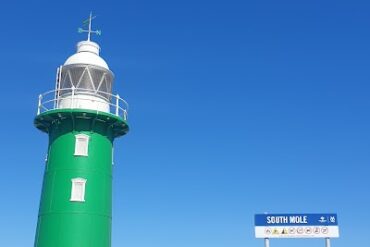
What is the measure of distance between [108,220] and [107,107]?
617 centimetres

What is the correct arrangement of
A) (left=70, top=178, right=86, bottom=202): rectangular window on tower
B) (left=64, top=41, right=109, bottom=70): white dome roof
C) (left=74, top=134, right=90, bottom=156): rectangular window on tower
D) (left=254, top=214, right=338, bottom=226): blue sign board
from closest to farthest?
(left=70, top=178, right=86, bottom=202): rectangular window on tower → (left=74, top=134, right=90, bottom=156): rectangular window on tower → (left=64, top=41, right=109, bottom=70): white dome roof → (left=254, top=214, right=338, bottom=226): blue sign board

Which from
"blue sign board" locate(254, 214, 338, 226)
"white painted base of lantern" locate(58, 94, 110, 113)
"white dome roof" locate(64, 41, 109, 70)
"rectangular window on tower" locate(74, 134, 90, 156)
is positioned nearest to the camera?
"rectangular window on tower" locate(74, 134, 90, 156)

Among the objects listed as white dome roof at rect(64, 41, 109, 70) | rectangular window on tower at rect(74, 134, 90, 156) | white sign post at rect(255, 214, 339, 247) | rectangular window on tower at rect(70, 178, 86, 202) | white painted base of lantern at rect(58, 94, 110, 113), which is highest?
white dome roof at rect(64, 41, 109, 70)

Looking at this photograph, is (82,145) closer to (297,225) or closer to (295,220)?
(295,220)

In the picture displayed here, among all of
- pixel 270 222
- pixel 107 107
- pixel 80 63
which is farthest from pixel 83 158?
pixel 270 222

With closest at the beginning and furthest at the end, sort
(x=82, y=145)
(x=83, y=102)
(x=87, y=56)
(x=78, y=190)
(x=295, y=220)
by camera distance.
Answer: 1. (x=78, y=190)
2. (x=82, y=145)
3. (x=83, y=102)
4. (x=87, y=56)
5. (x=295, y=220)

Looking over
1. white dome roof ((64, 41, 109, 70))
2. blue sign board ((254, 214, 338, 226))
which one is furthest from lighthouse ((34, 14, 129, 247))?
blue sign board ((254, 214, 338, 226))

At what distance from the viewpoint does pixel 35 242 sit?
976 inches

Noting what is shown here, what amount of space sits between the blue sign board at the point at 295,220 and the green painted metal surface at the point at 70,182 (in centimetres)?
954

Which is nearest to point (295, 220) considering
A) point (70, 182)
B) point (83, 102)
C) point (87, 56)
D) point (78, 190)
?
point (78, 190)

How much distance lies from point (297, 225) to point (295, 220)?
0.35 m

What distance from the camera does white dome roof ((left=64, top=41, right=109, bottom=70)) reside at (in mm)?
27094

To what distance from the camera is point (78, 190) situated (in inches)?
982

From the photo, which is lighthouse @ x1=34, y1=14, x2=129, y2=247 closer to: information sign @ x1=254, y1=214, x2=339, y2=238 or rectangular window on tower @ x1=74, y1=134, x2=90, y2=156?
rectangular window on tower @ x1=74, y1=134, x2=90, y2=156
